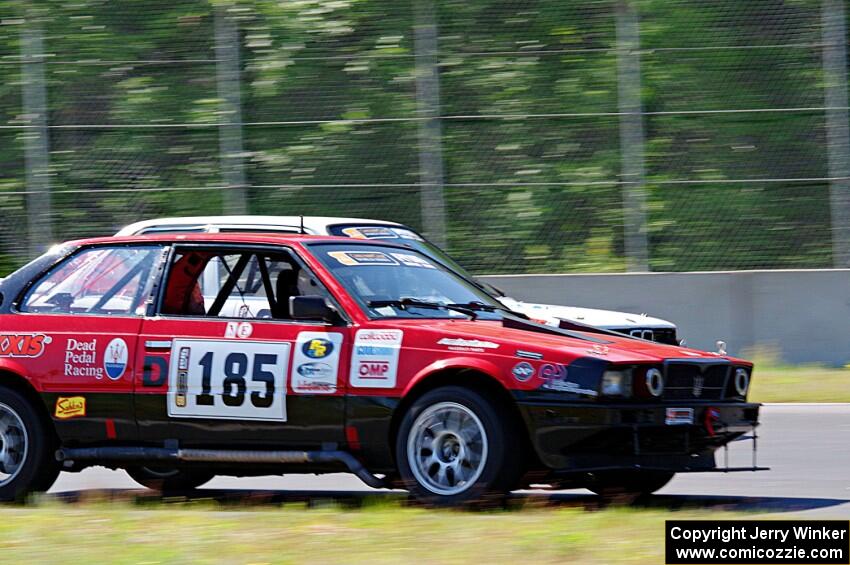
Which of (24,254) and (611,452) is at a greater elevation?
(24,254)

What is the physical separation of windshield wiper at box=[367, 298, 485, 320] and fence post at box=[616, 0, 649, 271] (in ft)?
29.8

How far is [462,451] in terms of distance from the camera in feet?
24.2

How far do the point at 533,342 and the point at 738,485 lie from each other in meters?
1.97

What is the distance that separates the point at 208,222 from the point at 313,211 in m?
5.11

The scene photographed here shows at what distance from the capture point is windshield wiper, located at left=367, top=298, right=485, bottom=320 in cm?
799

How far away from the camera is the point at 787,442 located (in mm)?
10594

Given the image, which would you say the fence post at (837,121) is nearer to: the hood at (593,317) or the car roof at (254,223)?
the hood at (593,317)

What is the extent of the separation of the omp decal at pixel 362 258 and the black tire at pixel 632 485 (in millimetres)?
1871

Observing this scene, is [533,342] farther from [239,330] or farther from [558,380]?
[239,330]

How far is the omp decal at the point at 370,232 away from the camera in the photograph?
12109mm

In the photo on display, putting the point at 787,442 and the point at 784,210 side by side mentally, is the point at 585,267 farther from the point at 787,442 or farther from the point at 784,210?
the point at 787,442

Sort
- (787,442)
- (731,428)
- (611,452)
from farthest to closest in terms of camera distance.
→ (787,442) < (731,428) < (611,452)

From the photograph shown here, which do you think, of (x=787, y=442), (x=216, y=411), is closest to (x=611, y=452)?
(x=216, y=411)

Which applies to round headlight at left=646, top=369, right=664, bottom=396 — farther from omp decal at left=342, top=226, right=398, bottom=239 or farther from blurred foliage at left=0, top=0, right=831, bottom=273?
blurred foliage at left=0, top=0, right=831, bottom=273
